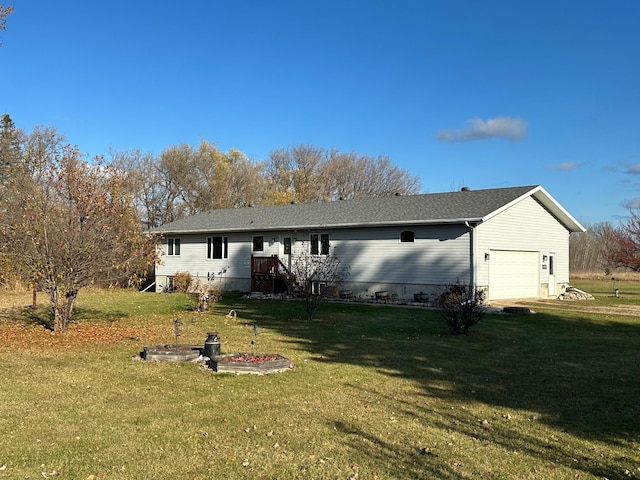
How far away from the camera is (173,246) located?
29.2 meters

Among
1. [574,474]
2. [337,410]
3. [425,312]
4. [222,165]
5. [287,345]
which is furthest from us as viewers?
[222,165]

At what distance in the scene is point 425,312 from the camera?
17.1m

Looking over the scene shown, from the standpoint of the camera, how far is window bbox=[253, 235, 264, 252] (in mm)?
25484

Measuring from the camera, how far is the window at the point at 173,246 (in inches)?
1141

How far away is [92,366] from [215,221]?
20.5m

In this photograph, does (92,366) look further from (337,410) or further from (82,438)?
(337,410)

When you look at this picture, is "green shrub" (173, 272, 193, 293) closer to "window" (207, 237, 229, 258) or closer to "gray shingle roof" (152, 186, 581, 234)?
"window" (207, 237, 229, 258)

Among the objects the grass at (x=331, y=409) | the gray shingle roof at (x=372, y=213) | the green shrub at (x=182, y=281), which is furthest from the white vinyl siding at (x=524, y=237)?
the green shrub at (x=182, y=281)

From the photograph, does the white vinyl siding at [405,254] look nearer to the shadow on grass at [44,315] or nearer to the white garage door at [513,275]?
the white garage door at [513,275]

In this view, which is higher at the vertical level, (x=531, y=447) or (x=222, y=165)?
(x=222, y=165)

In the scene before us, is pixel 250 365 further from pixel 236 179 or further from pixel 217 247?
pixel 236 179

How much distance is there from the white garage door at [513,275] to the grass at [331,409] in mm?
8600

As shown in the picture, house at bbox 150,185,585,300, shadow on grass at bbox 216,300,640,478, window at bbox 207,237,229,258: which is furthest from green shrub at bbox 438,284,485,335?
window at bbox 207,237,229,258

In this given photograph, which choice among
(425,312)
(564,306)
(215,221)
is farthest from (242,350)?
(215,221)
